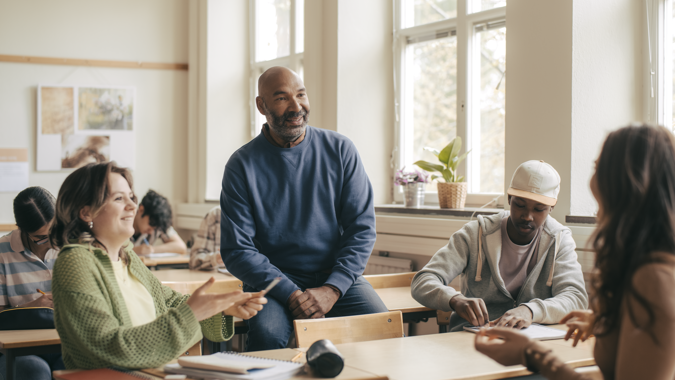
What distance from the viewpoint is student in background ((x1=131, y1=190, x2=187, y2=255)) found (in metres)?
4.92

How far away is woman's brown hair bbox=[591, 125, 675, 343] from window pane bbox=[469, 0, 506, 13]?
2.83m

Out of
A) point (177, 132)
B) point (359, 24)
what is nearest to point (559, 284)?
point (359, 24)

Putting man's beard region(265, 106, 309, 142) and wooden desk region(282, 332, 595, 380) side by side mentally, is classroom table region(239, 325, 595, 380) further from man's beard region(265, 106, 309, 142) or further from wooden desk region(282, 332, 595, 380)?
man's beard region(265, 106, 309, 142)

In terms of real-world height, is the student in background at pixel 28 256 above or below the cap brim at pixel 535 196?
below

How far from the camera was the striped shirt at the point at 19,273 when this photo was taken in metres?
2.67

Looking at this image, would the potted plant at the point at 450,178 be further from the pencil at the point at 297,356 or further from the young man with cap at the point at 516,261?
the pencil at the point at 297,356

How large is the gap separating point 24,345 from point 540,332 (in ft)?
5.69

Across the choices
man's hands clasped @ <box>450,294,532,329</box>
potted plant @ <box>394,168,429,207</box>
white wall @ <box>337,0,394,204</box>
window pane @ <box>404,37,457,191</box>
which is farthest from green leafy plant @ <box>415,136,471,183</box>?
man's hands clasped @ <box>450,294,532,329</box>

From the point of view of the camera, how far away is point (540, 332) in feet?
6.61

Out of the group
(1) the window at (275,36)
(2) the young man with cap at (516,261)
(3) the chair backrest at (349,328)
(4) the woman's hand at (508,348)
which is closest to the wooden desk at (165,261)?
(1) the window at (275,36)

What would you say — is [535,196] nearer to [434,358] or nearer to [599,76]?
[434,358]

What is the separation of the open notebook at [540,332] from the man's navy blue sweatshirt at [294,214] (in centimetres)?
74

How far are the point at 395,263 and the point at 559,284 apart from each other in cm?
176

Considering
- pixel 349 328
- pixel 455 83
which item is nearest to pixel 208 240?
pixel 455 83
